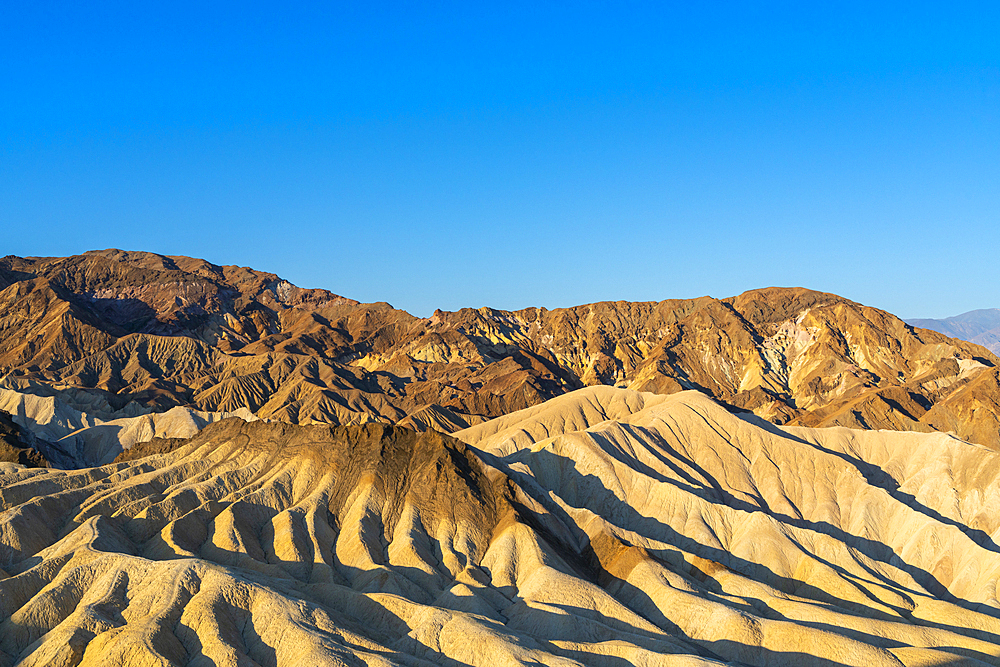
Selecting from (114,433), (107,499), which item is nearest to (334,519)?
(107,499)

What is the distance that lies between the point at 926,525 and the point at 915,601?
19.0 m

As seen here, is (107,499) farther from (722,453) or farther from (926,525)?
(926,525)

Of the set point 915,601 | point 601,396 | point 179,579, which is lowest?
point 915,601

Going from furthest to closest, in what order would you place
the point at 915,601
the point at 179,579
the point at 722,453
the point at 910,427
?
Answer: the point at 910,427 < the point at 722,453 < the point at 915,601 < the point at 179,579

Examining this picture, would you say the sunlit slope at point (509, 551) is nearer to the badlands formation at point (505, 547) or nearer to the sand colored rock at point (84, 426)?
the badlands formation at point (505, 547)

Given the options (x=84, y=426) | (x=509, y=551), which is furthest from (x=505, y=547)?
(x=84, y=426)

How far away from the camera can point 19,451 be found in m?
97.8

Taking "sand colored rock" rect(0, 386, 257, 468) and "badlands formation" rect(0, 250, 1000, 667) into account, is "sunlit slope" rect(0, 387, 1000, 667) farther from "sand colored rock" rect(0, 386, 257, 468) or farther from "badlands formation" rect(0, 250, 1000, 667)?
"sand colored rock" rect(0, 386, 257, 468)

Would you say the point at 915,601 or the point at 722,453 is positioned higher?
the point at 722,453

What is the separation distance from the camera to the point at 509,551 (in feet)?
236

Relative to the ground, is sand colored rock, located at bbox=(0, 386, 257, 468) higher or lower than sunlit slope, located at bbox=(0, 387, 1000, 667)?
higher

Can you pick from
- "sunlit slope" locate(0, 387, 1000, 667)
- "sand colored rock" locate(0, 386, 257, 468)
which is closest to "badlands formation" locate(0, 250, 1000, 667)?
"sunlit slope" locate(0, 387, 1000, 667)

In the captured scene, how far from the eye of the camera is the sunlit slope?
5362 centimetres

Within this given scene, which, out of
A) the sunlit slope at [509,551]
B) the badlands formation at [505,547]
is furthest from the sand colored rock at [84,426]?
the sunlit slope at [509,551]
